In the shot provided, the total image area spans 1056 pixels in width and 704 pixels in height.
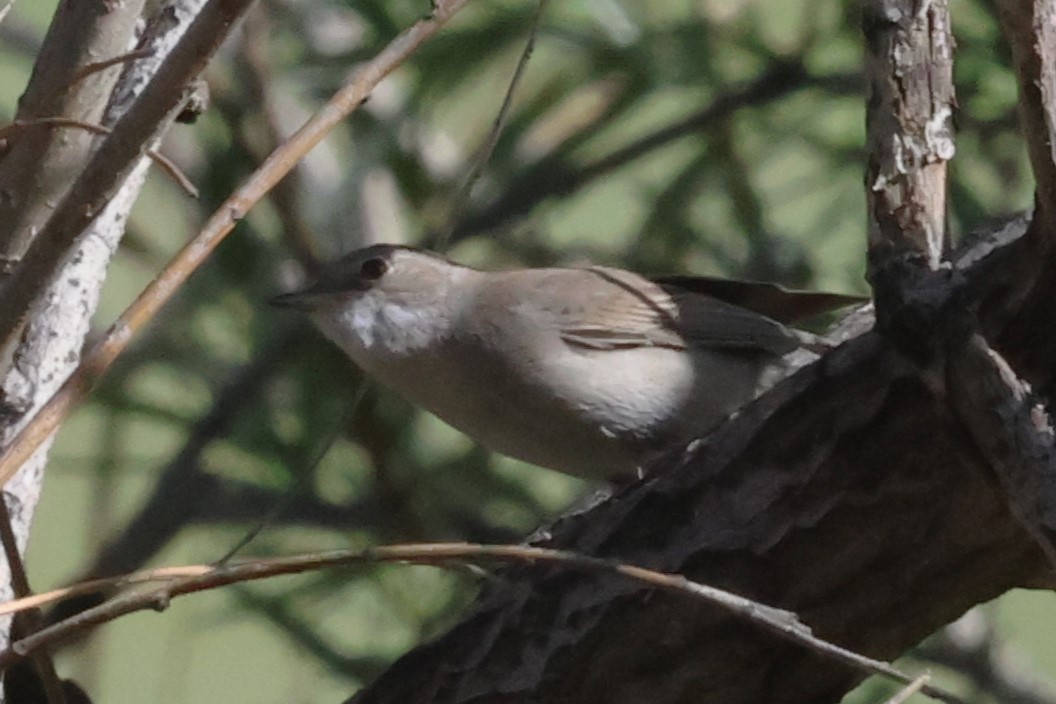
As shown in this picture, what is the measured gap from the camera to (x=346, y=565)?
1.68m

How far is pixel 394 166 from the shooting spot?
4273 mm

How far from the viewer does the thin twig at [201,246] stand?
1604 millimetres

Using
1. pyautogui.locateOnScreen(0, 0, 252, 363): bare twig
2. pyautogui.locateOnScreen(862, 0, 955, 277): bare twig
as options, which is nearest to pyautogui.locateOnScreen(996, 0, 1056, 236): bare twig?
pyautogui.locateOnScreen(862, 0, 955, 277): bare twig

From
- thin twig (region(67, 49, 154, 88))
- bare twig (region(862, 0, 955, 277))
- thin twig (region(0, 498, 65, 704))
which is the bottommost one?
thin twig (region(0, 498, 65, 704))

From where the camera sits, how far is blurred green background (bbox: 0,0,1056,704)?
150 inches

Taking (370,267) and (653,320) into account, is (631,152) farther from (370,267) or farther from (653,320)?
(370,267)

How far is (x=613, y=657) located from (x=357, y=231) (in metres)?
2.68

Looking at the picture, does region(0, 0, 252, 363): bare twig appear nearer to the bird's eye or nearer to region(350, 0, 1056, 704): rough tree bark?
region(350, 0, 1056, 704): rough tree bark

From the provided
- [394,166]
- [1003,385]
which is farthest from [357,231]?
[1003,385]

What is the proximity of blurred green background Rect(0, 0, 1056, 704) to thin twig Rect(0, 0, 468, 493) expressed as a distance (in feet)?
6.30

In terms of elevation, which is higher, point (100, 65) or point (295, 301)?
point (100, 65)

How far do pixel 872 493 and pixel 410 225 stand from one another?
2.86m

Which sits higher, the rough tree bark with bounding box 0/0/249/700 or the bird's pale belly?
the rough tree bark with bounding box 0/0/249/700

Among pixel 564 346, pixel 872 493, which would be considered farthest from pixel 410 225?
pixel 872 493
